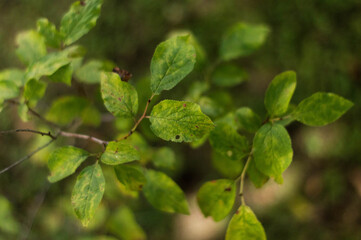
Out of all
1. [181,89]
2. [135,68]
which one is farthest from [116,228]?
[135,68]

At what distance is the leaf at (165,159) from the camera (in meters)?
0.96

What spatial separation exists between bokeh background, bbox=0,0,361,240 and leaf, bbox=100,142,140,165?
53cm

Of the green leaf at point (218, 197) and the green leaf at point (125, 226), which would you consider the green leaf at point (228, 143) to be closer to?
the green leaf at point (218, 197)

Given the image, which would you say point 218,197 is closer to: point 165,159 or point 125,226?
point 165,159

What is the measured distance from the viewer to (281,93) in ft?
2.39

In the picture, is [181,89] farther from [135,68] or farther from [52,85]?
[52,85]

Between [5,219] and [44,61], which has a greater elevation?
[44,61]

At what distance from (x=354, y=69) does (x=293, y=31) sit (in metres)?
0.36

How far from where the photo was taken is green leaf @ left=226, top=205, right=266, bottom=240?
2.30ft

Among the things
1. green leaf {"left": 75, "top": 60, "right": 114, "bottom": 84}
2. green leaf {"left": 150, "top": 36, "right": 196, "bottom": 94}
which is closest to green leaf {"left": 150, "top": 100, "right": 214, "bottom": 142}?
green leaf {"left": 150, "top": 36, "right": 196, "bottom": 94}

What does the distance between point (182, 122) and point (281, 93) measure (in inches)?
10.9

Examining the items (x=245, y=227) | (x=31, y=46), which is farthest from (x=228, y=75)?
(x=31, y=46)

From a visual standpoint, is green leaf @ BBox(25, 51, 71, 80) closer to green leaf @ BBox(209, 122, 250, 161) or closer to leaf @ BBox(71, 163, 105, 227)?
leaf @ BBox(71, 163, 105, 227)

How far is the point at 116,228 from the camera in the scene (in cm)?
138
